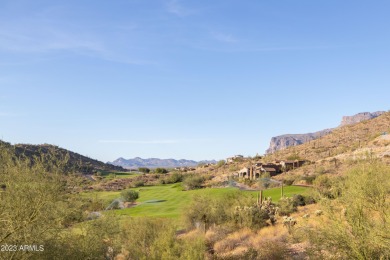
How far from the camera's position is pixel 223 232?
24.9 m

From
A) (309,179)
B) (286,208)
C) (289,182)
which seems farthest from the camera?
(289,182)

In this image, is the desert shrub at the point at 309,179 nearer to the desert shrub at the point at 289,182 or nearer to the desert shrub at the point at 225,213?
the desert shrub at the point at 289,182

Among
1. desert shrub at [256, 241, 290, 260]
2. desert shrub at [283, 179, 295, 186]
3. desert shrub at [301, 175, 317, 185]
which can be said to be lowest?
desert shrub at [256, 241, 290, 260]

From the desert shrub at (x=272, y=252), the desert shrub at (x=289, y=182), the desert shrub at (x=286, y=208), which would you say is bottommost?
the desert shrub at (x=272, y=252)

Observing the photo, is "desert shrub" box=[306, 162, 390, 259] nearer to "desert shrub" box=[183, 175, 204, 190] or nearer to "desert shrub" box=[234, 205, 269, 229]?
"desert shrub" box=[234, 205, 269, 229]

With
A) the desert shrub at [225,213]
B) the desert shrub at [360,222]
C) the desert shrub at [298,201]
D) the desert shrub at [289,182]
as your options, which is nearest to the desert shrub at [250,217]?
the desert shrub at [225,213]

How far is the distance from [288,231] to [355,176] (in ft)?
31.7

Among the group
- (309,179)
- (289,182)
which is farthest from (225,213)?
(289,182)

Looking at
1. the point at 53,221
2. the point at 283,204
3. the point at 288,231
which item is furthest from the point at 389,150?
the point at 53,221

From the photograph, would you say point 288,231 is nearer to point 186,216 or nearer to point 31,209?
point 186,216

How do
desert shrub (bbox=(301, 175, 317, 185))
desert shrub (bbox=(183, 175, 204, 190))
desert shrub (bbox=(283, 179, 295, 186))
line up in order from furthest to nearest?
desert shrub (bbox=(183, 175, 204, 190))
desert shrub (bbox=(283, 179, 295, 186))
desert shrub (bbox=(301, 175, 317, 185))

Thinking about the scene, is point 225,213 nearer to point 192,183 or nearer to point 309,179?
point 309,179

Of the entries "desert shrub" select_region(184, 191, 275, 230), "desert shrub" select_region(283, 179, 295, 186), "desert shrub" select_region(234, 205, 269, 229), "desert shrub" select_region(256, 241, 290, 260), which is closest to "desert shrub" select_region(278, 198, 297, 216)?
"desert shrub" select_region(184, 191, 275, 230)

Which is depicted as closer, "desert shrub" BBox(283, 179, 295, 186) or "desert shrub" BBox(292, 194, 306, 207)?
"desert shrub" BBox(292, 194, 306, 207)
